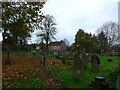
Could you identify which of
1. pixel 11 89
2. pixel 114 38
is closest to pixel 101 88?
pixel 11 89

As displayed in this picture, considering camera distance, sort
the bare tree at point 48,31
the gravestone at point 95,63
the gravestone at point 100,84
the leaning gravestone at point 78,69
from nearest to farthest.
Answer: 1. the gravestone at point 100,84
2. the leaning gravestone at point 78,69
3. the gravestone at point 95,63
4. the bare tree at point 48,31

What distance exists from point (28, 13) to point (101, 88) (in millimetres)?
7193

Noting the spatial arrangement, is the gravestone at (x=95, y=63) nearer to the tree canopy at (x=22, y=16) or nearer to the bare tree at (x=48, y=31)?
the tree canopy at (x=22, y=16)

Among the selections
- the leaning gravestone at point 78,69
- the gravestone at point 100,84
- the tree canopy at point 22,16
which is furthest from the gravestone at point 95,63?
the tree canopy at point 22,16

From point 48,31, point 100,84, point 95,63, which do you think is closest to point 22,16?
point 100,84

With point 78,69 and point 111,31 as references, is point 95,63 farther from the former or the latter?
point 111,31

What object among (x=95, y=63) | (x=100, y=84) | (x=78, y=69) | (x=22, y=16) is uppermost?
(x=22, y=16)

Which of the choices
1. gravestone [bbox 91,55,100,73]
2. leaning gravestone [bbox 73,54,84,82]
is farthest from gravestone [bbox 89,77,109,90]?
gravestone [bbox 91,55,100,73]

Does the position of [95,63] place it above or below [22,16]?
below

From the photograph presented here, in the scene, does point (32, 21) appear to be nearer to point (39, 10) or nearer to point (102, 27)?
point (39, 10)

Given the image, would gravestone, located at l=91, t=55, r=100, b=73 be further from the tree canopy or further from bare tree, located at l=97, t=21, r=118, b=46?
bare tree, located at l=97, t=21, r=118, b=46

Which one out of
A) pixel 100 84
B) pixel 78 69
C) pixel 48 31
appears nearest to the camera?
pixel 100 84

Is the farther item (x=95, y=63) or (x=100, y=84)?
(x=95, y=63)

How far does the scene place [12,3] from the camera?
8.07 m
